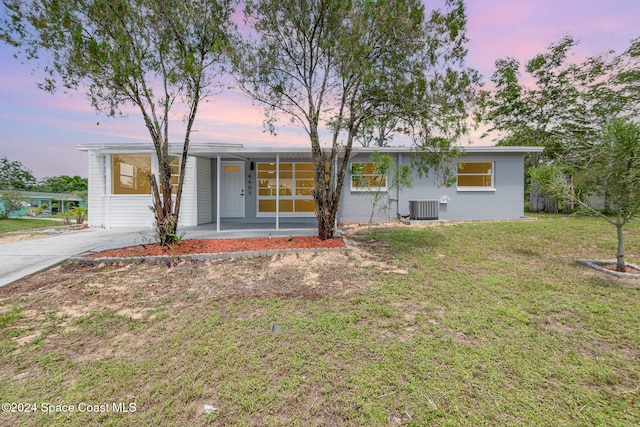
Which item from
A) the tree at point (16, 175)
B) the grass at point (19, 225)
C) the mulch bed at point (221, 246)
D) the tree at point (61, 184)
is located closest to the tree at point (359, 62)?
the mulch bed at point (221, 246)

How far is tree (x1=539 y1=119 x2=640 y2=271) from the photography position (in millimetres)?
4316

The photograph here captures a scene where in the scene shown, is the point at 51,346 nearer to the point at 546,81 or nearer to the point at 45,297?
the point at 45,297

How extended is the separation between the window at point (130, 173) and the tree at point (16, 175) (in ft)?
132

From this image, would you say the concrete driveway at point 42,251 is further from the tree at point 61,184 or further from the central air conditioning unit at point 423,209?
the tree at point 61,184

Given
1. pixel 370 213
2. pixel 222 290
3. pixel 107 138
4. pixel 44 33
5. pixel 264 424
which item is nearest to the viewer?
pixel 264 424

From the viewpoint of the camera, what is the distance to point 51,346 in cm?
279

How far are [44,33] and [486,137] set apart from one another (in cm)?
2298

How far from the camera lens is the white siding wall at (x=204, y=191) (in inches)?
404

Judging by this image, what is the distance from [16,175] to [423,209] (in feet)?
186

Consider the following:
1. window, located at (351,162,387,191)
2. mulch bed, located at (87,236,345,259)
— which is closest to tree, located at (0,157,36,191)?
mulch bed, located at (87,236,345,259)

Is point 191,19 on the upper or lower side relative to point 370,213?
upper

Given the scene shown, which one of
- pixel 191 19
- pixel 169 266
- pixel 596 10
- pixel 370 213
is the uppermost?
pixel 596 10

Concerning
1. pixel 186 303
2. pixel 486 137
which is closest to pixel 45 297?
pixel 186 303

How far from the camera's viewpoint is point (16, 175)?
39750 mm
